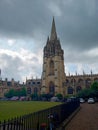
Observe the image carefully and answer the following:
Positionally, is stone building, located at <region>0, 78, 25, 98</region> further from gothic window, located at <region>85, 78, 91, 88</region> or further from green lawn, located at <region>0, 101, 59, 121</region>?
green lawn, located at <region>0, 101, 59, 121</region>

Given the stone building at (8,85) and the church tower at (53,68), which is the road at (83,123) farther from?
the stone building at (8,85)

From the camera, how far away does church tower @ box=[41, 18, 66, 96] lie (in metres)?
102

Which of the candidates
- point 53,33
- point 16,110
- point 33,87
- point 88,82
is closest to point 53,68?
point 33,87

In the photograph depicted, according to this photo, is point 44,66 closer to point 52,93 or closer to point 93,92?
point 52,93

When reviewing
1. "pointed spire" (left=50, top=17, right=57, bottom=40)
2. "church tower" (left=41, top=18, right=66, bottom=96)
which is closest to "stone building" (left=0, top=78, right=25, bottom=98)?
"church tower" (left=41, top=18, right=66, bottom=96)

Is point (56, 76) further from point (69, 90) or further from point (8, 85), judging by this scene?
point (8, 85)

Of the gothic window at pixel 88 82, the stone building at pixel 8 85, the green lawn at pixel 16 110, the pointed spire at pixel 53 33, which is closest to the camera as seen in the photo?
the green lawn at pixel 16 110

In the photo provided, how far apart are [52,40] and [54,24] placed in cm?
1014

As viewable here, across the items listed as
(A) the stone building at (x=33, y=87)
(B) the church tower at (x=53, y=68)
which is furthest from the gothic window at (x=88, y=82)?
(A) the stone building at (x=33, y=87)

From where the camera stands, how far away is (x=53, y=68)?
106m

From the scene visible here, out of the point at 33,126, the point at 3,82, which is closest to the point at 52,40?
the point at 3,82

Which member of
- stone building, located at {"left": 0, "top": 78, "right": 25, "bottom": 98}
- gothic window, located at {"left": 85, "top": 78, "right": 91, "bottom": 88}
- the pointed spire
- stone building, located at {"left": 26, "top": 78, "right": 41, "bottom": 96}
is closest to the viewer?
gothic window, located at {"left": 85, "top": 78, "right": 91, "bottom": 88}

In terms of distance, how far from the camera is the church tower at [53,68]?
Result: 10156cm

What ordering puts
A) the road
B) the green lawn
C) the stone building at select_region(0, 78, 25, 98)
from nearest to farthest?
1. the road
2. the green lawn
3. the stone building at select_region(0, 78, 25, 98)
